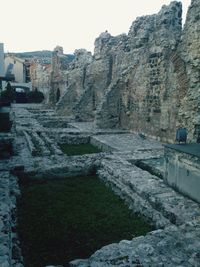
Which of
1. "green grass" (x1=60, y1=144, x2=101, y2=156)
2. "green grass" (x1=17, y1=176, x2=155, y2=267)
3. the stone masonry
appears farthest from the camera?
"green grass" (x1=60, y1=144, x2=101, y2=156)

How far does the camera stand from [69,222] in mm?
4898

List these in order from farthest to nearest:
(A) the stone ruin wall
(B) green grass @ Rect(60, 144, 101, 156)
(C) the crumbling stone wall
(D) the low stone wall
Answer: (B) green grass @ Rect(60, 144, 101, 156)
(A) the stone ruin wall
(C) the crumbling stone wall
(D) the low stone wall

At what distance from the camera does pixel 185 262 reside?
3.38m

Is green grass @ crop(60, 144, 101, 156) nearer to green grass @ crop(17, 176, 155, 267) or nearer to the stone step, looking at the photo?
the stone step

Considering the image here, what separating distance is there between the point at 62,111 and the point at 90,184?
13751 mm

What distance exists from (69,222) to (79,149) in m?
5.93

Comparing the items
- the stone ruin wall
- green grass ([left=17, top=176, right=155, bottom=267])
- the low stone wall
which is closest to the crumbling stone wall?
the stone ruin wall

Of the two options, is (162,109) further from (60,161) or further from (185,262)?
(185,262)

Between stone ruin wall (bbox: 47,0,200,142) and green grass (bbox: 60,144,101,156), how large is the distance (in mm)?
2359

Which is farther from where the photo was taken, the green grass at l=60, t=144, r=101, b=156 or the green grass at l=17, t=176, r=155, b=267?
the green grass at l=60, t=144, r=101, b=156

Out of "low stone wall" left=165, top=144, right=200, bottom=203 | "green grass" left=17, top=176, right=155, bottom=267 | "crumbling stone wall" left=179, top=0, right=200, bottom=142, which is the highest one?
"crumbling stone wall" left=179, top=0, right=200, bottom=142

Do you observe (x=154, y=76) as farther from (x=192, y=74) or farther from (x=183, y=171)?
(x=183, y=171)

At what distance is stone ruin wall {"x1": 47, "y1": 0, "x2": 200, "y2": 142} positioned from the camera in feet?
28.2

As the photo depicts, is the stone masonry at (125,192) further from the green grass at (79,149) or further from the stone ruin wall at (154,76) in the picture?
the stone ruin wall at (154,76)
